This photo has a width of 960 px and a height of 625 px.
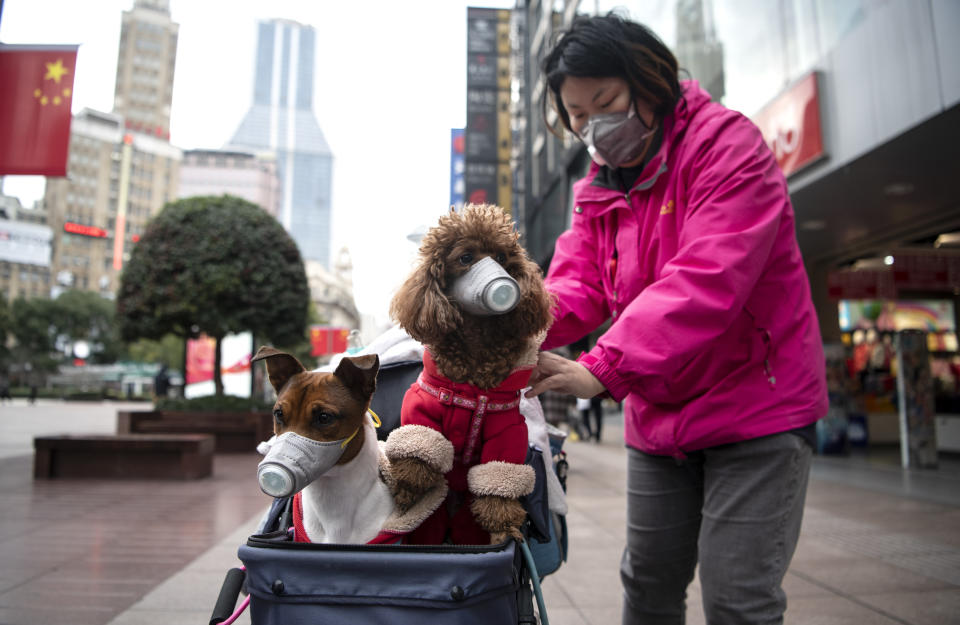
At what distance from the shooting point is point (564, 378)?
137 cm

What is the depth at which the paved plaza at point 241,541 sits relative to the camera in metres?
3.23

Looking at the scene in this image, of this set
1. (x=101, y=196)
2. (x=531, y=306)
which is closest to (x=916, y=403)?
(x=531, y=306)

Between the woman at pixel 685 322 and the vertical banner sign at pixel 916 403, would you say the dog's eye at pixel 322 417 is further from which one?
the vertical banner sign at pixel 916 403

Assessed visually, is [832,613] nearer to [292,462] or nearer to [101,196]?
[292,462]

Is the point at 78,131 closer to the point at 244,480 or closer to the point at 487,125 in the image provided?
the point at 487,125

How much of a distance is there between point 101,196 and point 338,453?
99114 mm

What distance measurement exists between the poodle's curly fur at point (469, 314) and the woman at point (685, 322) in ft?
0.35

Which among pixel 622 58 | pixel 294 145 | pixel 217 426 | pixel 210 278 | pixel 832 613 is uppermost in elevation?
pixel 294 145

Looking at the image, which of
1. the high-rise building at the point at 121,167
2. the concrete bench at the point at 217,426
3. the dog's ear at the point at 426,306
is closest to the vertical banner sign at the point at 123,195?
the high-rise building at the point at 121,167

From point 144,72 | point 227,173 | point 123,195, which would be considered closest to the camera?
point 123,195

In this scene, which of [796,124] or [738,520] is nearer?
[738,520]

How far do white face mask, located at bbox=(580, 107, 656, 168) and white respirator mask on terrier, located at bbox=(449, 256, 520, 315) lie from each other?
0.65 m

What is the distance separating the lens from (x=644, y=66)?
5.67 ft

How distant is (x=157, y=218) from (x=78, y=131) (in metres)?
84.6
